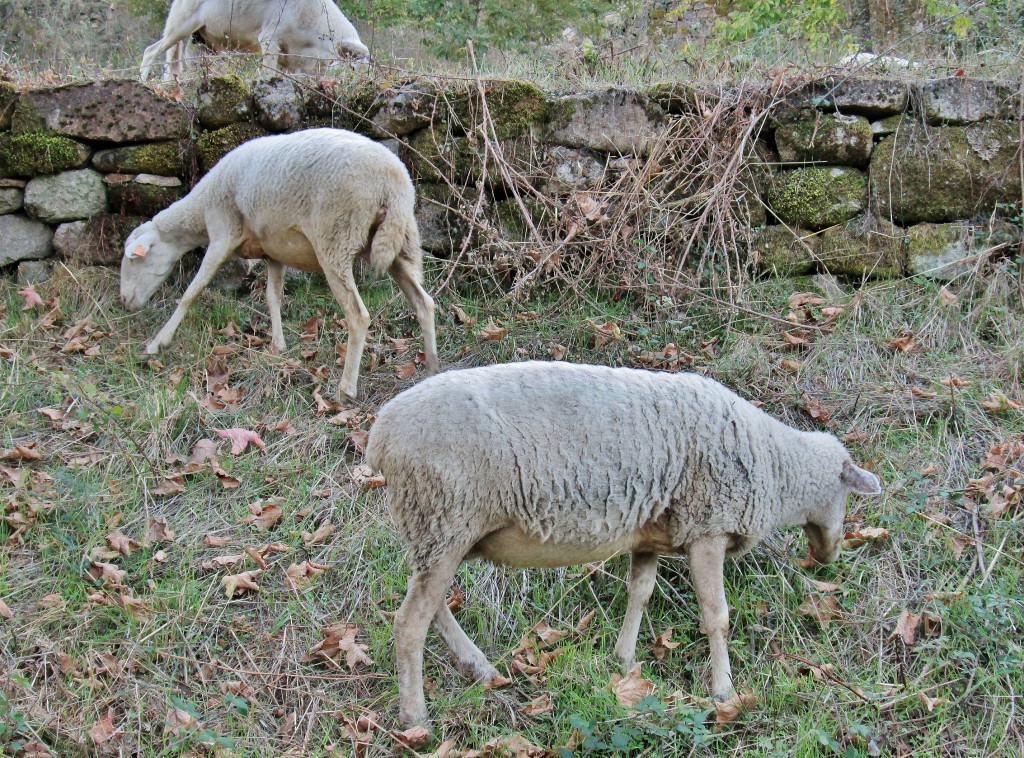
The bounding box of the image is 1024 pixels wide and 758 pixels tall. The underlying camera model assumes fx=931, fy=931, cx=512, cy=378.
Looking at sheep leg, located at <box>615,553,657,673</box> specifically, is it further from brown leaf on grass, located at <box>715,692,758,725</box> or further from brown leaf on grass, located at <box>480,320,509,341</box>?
brown leaf on grass, located at <box>480,320,509,341</box>

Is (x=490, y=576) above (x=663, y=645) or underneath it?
above

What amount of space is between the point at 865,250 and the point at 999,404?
158cm

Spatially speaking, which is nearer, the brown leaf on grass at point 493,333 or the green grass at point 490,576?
the green grass at point 490,576

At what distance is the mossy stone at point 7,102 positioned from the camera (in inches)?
256

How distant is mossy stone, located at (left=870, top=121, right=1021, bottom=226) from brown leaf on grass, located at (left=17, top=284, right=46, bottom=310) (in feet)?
18.4

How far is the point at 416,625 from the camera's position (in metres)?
3.39

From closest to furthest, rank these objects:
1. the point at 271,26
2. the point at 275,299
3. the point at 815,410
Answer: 1. the point at 815,410
2. the point at 275,299
3. the point at 271,26

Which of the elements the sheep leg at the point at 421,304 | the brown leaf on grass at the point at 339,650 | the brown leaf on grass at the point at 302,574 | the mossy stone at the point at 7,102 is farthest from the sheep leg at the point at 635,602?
the mossy stone at the point at 7,102

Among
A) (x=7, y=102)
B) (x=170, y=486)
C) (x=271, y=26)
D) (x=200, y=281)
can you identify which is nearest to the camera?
(x=170, y=486)

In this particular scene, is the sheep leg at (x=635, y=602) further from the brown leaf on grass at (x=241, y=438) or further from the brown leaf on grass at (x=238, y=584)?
the brown leaf on grass at (x=241, y=438)

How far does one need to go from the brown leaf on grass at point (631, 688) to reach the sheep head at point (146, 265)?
4.16 meters

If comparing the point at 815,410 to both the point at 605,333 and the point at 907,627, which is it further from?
the point at 907,627

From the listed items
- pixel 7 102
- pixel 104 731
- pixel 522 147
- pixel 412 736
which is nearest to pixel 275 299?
pixel 522 147

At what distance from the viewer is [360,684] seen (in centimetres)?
371
